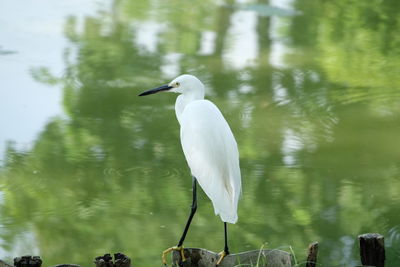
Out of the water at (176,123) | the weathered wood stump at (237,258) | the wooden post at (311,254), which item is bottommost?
the water at (176,123)

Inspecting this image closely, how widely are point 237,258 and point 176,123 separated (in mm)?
2571

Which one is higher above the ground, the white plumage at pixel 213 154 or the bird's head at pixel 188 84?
the bird's head at pixel 188 84

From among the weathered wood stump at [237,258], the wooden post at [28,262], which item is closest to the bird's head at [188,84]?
the weathered wood stump at [237,258]

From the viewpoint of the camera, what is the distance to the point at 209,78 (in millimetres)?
6391

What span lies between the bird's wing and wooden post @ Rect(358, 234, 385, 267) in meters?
0.50

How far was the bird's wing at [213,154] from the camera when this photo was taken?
3.20m

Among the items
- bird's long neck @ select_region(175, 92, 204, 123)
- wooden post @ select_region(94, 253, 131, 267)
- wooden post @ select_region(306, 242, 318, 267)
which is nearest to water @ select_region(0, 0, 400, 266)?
bird's long neck @ select_region(175, 92, 204, 123)

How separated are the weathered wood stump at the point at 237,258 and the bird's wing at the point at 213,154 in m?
0.19

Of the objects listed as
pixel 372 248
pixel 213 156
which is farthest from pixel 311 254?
pixel 213 156

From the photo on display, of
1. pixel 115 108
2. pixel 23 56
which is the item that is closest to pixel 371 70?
pixel 115 108

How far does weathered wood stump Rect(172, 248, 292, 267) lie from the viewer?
2.92 metres

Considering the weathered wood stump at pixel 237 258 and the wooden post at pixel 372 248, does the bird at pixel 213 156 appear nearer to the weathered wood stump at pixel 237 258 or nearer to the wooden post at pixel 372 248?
the weathered wood stump at pixel 237 258

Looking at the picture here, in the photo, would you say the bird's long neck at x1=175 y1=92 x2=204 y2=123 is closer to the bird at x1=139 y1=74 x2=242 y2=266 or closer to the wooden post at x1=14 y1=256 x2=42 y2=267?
the bird at x1=139 y1=74 x2=242 y2=266

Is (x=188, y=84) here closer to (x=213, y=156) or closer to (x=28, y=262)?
(x=213, y=156)
